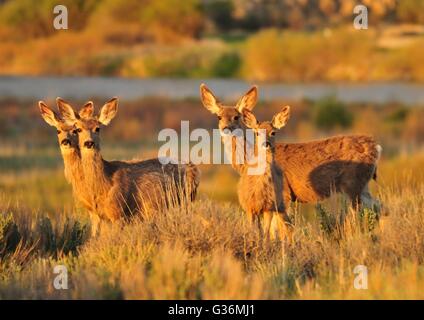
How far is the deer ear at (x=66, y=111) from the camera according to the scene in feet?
42.9

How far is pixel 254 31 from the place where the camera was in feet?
298

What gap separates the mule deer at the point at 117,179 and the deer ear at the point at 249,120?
3.23 ft

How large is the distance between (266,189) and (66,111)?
93.1 inches

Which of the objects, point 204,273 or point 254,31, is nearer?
point 204,273

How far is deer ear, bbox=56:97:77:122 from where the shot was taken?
42.9 feet

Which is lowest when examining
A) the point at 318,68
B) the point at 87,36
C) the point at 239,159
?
the point at 239,159

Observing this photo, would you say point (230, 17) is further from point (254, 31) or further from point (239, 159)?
point (239, 159)

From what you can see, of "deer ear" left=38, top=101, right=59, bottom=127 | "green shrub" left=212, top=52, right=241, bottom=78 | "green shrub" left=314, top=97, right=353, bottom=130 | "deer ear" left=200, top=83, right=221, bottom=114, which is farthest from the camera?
"green shrub" left=212, top=52, right=241, bottom=78

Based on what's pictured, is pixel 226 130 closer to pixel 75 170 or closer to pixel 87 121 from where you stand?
pixel 87 121

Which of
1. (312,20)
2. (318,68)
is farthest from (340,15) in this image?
(318,68)

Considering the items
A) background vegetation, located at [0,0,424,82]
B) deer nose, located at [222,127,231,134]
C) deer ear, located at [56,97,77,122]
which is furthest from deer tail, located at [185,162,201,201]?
background vegetation, located at [0,0,424,82]

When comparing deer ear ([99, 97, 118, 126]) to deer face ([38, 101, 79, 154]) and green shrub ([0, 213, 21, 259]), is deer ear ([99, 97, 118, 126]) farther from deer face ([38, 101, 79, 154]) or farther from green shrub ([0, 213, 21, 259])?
green shrub ([0, 213, 21, 259])
